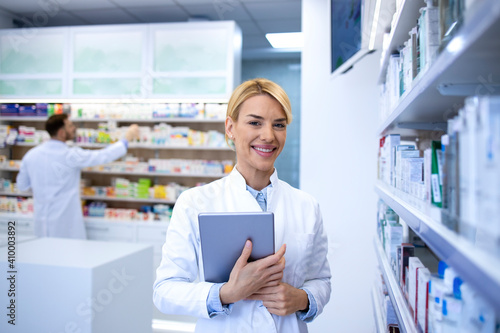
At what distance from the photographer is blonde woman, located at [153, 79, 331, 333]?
1.35m

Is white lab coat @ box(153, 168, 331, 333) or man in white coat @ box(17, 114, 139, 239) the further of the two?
man in white coat @ box(17, 114, 139, 239)

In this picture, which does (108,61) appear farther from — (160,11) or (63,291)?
(63,291)

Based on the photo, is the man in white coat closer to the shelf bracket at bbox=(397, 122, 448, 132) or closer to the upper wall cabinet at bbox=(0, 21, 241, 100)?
the upper wall cabinet at bbox=(0, 21, 241, 100)

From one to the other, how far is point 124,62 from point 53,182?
5.51ft

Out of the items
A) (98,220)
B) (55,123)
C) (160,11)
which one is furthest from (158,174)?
(160,11)

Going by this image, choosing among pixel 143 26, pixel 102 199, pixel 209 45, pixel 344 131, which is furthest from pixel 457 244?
pixel 102 199

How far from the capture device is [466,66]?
3.22 ft

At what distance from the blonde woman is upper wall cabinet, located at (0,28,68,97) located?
432 cm

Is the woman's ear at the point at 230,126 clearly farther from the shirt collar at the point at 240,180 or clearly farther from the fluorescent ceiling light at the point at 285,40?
the fluorescent ceiling light at the point at 285,40

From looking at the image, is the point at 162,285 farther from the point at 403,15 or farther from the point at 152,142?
the point at 152,142

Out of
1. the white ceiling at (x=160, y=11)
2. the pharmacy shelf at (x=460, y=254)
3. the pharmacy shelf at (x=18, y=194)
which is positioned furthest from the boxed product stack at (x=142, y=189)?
the pharmacy shelf at (x=460, y=254)

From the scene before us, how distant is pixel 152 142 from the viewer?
199 inches

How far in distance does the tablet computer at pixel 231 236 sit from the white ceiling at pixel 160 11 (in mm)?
4085

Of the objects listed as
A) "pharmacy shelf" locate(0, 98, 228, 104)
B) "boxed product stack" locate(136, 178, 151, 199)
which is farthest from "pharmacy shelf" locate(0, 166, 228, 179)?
"pharmacy shelf" locate(0, 98, 228, 104)
